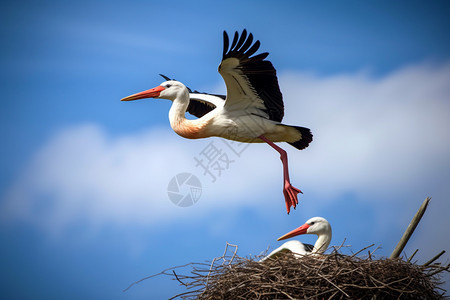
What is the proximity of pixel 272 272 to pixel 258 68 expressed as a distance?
2170 millimetres

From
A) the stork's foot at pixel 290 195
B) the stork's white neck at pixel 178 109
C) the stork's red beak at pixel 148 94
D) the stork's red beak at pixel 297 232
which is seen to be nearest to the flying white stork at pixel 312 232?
the stork's red beak at pixel 297 232

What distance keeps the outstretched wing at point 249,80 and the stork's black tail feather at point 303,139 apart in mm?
276

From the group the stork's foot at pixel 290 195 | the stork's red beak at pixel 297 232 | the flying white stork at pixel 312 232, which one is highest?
the stork's foot at pixel 290 195

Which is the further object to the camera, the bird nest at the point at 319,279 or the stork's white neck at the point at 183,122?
the stork's white neck at the point at 183,122

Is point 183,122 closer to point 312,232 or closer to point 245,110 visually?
point 245,110

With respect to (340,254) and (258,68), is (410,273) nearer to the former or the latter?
(340,254)

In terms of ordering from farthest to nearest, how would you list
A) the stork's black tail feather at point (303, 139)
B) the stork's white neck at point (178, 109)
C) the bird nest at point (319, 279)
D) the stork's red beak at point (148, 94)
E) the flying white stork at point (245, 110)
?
the stork's red beak at point (148, 94), the stork's white neck at point (178, 109), the stork's black tail feather at point (303, 139), the flying white stork at point (245, 110), the bird nest at point (319, 279)

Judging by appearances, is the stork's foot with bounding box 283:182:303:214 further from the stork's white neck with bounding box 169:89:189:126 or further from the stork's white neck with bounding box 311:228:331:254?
the stork's white neck with bounding box 169:89:189:126

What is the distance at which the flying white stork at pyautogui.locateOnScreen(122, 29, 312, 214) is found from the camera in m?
5.89

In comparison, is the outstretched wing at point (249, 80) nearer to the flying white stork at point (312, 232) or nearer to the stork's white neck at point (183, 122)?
the stork's white neck at point (183, 122)

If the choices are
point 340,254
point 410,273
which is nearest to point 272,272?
point 340,254

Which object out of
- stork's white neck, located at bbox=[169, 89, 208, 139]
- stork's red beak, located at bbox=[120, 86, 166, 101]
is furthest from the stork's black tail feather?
stork's red beak, located at bbox=[120, 86, 166, 101]

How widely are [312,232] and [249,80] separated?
1729 mm

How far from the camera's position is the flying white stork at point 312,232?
18.4ft
